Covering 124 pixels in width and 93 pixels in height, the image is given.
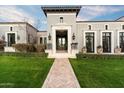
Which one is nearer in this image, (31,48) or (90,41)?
(31,48)

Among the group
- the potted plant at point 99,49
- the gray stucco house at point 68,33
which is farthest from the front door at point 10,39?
the potted plant at point 99,49

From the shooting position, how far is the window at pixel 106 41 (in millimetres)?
15820

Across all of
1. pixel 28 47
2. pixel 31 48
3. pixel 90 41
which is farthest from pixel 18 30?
pixel 90 41

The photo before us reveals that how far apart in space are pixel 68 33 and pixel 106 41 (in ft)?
8.83

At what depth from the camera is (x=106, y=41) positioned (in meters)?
16.5

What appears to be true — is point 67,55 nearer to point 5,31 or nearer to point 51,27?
point 51,27

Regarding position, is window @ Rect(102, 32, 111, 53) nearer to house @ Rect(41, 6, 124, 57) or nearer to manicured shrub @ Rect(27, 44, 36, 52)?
house @ Rect(41, 6, 124, 57)

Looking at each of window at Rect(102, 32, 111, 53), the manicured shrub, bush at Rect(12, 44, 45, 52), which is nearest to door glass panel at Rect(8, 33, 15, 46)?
bush at Rect(12, 44, 45, 52)

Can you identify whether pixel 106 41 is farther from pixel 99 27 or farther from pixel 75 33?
pixel 75 33

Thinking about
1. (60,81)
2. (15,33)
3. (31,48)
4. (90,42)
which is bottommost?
(60,81)

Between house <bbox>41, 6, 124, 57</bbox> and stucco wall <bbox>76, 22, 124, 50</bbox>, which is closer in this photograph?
house <bbox>41, 6, 124, 57</bbox>

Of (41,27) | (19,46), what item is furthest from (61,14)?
(19,46)

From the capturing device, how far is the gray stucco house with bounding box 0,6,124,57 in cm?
1306
